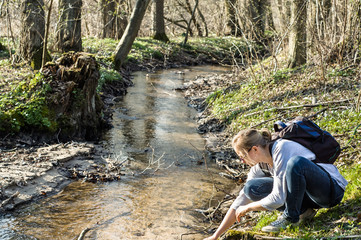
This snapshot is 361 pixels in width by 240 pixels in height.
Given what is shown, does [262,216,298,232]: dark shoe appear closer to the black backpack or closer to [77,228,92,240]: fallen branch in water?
the black backpack

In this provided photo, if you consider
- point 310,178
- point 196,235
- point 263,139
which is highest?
point 263,139

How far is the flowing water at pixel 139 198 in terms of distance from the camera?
16.4ft

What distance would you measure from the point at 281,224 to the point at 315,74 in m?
5.52

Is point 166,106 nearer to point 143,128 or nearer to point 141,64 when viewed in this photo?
point 143,128

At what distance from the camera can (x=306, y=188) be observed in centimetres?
367

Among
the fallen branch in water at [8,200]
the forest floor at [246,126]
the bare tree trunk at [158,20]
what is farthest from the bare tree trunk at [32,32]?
the bare tree trunk at [158,20]

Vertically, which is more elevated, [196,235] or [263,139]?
[263,139]

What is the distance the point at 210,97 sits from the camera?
11.7 metres

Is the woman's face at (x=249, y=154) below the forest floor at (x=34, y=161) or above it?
above

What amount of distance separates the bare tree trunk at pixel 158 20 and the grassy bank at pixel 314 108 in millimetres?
11534

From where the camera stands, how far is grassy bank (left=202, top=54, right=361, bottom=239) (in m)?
3.85

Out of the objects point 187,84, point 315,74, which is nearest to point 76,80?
point 315,74

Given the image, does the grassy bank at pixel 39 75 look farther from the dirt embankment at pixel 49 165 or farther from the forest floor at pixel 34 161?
the dirt embankment at pixel 49 165

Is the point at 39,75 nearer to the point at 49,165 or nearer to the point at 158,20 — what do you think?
the point at 49,165
